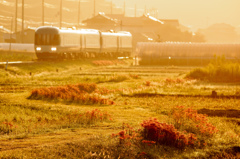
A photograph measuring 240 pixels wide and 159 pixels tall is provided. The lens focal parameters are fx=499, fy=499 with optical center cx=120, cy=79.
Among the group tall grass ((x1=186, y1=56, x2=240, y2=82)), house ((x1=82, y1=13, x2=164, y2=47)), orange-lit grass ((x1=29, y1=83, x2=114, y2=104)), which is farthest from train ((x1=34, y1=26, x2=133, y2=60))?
house ((x1=82, y1=13, x2=164, y2=47))

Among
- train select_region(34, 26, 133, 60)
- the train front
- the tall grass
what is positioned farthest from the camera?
train select_region(34, 26, 133, 60)

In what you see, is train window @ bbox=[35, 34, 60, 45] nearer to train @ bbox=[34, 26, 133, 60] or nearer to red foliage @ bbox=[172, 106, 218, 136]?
train @ bbox=[34, 26, 133, 60]

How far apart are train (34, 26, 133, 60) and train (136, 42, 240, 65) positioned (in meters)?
7.00

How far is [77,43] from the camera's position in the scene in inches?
2395

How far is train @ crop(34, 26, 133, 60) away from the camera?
53281 mm

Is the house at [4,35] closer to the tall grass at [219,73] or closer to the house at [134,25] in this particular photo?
the house at [134,25]

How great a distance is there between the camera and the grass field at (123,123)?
488 inches

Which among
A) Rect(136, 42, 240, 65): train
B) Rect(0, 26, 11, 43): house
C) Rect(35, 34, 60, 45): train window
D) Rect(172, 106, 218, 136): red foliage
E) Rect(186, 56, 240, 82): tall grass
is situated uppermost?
Rect(0, 26, 11, 43): house

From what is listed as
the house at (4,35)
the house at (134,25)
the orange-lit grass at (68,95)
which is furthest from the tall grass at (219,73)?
the house at (4,35)

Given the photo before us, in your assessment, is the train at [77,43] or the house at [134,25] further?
the house at [134,25]

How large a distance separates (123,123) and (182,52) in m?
48.9

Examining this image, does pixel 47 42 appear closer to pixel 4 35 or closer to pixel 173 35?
pixel 4 35

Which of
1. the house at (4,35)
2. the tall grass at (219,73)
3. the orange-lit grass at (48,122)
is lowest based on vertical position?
the orange-lit grass at (48,122)

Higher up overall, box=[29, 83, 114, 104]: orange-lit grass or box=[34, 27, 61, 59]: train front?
box=[34, 27, 61, 59]: train front
